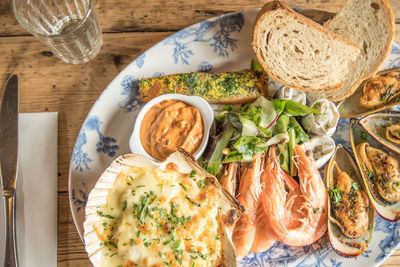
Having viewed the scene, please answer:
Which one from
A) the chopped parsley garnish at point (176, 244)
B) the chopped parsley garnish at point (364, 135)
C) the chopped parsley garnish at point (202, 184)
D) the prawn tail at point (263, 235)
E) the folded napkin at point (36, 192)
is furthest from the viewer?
the chopped parsley garnish at point (364, 135)

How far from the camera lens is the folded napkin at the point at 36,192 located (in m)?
2.52

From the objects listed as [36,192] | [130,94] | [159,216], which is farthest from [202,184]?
[36,192]

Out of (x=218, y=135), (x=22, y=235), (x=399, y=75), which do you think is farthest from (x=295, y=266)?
(x=22, y=235)

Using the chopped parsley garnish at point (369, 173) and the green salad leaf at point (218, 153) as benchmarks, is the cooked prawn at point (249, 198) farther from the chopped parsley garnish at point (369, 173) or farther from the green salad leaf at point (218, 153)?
the chopped parsley garnish at point (369, 173)

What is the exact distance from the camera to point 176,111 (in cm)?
240

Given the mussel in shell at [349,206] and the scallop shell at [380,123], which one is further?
the scallop shell at [380,123]

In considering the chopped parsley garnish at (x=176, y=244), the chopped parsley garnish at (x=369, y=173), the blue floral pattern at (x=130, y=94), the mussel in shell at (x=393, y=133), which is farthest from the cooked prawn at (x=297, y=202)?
the blue floral pattern at (x=130, y=94)

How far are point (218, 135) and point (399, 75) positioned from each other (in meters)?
1.44

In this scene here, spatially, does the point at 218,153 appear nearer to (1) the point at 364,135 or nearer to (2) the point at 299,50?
(2) the point at 299,50

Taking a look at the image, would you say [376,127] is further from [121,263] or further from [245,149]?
[121,263]

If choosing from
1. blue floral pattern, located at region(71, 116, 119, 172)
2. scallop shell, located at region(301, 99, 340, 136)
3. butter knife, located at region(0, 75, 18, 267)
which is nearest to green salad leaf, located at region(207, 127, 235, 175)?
scallop shell, located at region(301, 99, 340, 136)

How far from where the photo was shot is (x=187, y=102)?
2.47 metres

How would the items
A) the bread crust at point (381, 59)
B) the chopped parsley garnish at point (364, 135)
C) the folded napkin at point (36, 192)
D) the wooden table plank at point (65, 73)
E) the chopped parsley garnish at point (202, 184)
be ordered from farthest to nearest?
the wooden table plank at point (65, 73) < the chopped parsley garnish at point (364, 135) < the folded napkin at point (36, 192) < the bread crust at point (381, 59) < the chopped parsley garnish at point (202, 184)

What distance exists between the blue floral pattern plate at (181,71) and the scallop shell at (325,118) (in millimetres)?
178
